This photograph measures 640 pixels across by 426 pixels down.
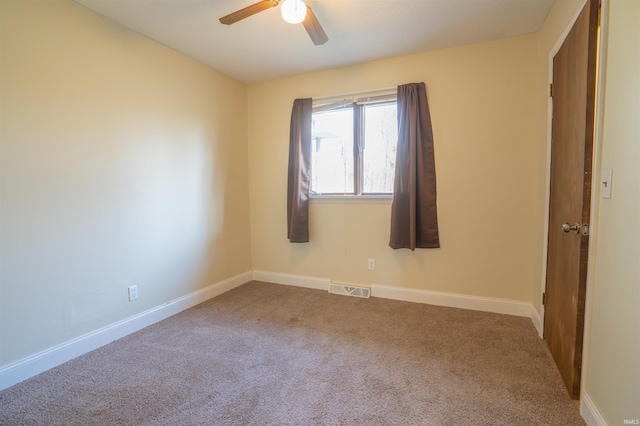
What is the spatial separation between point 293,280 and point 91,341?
1941 millimetres

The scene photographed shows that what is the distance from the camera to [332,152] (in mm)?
3223

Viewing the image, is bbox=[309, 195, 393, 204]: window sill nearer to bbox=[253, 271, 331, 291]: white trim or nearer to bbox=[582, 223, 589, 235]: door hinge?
bbox=[253, 271, 331, 291]: white trim

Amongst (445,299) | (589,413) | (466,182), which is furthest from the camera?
(445,299)

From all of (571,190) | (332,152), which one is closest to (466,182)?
(571,190)

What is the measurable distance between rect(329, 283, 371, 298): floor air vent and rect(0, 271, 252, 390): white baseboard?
133 cm

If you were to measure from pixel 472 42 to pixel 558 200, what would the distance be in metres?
1.60

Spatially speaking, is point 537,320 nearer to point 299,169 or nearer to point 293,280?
point 293,280

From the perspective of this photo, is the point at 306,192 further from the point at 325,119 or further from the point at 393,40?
the point at 393,40

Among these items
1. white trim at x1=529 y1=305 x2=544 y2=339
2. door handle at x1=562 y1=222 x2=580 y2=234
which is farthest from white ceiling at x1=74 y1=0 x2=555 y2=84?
white trim at x1=529 y1=305 x2=544 y2=339

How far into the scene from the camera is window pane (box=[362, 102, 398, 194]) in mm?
2936

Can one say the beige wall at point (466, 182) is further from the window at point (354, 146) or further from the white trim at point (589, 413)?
the white trim at point (589, 413)

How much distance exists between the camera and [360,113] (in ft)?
9.98

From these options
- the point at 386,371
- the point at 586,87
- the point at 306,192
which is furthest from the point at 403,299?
the point at 586,87

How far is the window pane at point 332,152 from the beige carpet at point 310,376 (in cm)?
141
